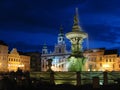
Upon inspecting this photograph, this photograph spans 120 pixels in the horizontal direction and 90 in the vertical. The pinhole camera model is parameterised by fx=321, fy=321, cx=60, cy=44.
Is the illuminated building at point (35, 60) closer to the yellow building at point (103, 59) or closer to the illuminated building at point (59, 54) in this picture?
the illuminated building at point (59, 54)

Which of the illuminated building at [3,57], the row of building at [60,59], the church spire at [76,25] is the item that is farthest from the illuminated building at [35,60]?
the church spire at [76,25]

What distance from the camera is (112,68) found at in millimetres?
120312

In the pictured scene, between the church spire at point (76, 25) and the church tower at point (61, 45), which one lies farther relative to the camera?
the church tower at point (61, 45)

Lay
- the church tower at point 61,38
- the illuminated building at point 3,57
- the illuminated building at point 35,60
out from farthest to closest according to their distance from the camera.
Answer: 1. the illuminated building at point 35,60
2. the church tower at point 61,38
3. the illuminated building at point 3,57

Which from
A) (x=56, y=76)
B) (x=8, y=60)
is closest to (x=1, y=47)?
(x=8, y=60)

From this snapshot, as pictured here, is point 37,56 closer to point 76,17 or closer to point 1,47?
point 1,47

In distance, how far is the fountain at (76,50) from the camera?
5088 cm

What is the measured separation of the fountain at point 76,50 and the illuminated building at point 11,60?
6744 cm

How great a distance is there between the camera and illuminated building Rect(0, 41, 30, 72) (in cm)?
12261

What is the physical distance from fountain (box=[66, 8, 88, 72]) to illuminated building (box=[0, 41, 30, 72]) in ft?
221

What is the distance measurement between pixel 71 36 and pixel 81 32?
1.79 m

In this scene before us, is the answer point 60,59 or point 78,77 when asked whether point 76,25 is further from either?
point 60,59

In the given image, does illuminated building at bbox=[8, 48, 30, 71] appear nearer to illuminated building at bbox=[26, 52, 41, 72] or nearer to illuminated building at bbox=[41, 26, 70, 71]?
illuminated building at bbox=[41, 26, 70, 71]

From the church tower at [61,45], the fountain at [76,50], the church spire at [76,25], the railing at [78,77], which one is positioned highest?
the church tower at [61,45]
